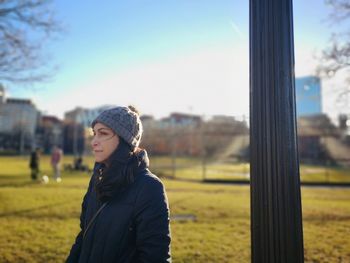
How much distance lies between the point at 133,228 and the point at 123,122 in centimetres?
68

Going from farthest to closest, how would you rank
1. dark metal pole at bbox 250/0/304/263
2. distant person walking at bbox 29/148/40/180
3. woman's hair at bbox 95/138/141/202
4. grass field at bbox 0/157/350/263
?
distant person walking at bbox 29/148/40/180 → grass field at bbox 0/157/350/263 → woman's hair at bbox 95/138/141/202 → dark metal pole at bbox 250/0/304/263

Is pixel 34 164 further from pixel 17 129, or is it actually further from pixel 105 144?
pixel 17 129

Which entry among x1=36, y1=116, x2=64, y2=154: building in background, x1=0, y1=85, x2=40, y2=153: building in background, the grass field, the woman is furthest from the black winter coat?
x1=36, y1=116, x2=64, y2=154: building in background

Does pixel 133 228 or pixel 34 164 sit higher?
pixel 133 228

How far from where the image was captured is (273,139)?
1843mm

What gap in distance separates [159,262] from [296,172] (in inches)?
35.3

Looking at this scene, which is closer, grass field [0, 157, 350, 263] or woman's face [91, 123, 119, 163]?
woman's face [91, 123, 119, 163]

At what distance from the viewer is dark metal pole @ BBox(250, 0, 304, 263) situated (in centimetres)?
178

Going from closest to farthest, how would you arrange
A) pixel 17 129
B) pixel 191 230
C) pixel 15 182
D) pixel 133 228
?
1. pixel 133 228
2. pixel 191 230
3. pixel 15 182
4. pixel 17 129

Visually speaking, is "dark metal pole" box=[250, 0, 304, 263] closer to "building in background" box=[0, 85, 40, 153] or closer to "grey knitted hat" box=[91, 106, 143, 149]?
"grey knitted hat" box=[91, 106, 143, 149]

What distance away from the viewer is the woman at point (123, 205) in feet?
6.57

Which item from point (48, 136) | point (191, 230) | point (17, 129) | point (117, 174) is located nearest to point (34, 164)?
point (191, 230)

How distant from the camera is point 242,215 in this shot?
9633 mm

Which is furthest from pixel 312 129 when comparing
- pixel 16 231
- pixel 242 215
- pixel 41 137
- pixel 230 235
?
pixel 41 137
